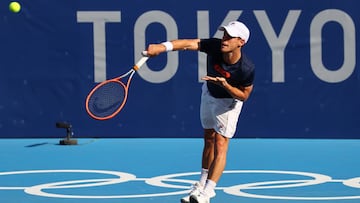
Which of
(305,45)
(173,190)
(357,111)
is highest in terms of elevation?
(305,45)

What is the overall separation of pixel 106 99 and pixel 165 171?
5.41 feet

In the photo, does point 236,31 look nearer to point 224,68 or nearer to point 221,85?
point 224,68

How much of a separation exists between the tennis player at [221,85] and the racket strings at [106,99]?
32.3 inches

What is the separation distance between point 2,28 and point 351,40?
4721 mm

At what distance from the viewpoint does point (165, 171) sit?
9.23 metres

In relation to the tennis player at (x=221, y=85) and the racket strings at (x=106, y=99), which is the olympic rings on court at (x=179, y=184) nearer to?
the tennis player at (x=221, y=85)

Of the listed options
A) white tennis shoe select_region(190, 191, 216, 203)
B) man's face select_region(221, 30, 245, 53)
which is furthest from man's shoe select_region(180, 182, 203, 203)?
man's face select_region(221, 30, 245, 53)

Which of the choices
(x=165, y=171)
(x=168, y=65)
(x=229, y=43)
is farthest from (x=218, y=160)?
(x=168, y=65)

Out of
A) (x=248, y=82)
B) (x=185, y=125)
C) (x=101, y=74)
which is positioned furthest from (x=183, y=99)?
(x=248, y=82)

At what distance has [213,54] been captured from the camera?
7.32 m

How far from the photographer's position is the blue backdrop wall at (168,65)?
1171 centimetres

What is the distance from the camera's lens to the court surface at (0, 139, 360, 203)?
784 centimetres

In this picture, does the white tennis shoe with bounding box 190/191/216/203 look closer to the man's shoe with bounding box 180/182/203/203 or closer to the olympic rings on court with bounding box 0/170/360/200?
the man's shoe with bounding box 180/182/203/203

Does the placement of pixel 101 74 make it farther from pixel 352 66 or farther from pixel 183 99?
pixel 352 66
